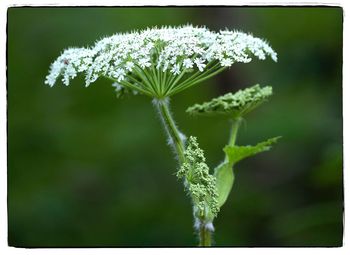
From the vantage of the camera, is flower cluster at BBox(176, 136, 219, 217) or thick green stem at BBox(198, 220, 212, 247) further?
thick green stem at BBox(198, 220, 212, 247)

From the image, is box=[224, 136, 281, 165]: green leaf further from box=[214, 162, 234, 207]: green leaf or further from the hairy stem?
the hairy stem

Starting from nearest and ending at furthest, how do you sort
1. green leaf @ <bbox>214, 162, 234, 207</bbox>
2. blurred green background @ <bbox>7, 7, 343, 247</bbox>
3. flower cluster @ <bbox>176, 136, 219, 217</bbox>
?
flower cluster @ <bbox>176, 136, 219, 217</bbox> → green leaf @ <bbox>214, 162, 234, 207</bbox> → blurred green background @ <bbox>7, 7, 343, 247</bbox>

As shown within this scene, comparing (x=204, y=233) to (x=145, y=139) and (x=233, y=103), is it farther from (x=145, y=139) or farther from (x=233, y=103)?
(x=145, y=139)

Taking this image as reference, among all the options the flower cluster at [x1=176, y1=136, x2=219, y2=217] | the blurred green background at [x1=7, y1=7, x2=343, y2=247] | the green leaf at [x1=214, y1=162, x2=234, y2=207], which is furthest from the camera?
the blurred green background at [x1=7, y1=7, x2=343, y2=247]

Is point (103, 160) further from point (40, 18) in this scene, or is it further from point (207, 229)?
point (207, 229)

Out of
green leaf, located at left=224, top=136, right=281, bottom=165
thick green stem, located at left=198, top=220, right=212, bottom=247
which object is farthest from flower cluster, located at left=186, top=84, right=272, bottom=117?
thick green stem, located at left=198, top=220, right=212, bottom=247

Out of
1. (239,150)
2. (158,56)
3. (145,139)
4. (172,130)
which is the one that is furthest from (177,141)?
(145,139)

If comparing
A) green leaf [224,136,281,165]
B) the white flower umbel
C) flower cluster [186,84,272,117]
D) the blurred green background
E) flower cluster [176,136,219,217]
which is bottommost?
flower cluster [176,136,219,217]
